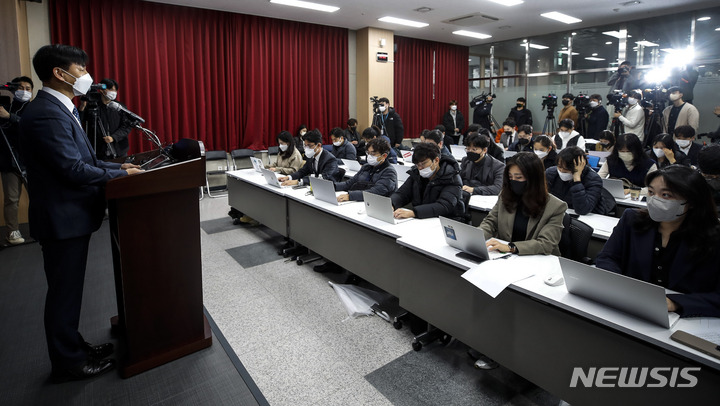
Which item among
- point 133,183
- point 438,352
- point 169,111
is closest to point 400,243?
point 438,352

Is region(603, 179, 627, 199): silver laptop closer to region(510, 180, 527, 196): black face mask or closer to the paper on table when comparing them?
region(510, 180, 527, 196): black face mask

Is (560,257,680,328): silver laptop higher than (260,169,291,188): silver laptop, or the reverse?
(260,169,291,188): silver laptop

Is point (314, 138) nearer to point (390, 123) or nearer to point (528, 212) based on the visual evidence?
point (528, 212)

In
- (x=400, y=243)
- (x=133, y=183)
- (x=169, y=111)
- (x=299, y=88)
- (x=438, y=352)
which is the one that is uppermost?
(x=299, y=88)

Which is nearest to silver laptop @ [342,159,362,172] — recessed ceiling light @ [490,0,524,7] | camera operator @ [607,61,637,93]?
recessed ceiling light @ [490,0,524,7]

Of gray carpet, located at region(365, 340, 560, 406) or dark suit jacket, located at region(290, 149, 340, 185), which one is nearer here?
gray carpet, located at region(365, 340, 560, 406)

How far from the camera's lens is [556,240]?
201 centimetres

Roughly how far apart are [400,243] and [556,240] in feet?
2.56

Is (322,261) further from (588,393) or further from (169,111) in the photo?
(169,111)

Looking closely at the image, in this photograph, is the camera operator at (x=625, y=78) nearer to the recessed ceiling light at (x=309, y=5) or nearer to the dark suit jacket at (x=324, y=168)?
the recessed ceiling light at (x=309, y=5)

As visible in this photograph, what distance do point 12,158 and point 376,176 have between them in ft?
11.4

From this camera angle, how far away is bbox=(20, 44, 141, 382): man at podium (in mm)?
1710

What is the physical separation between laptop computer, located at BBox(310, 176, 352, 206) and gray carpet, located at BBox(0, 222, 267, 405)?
1.27 metres

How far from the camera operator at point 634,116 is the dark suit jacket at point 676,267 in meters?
5.00
